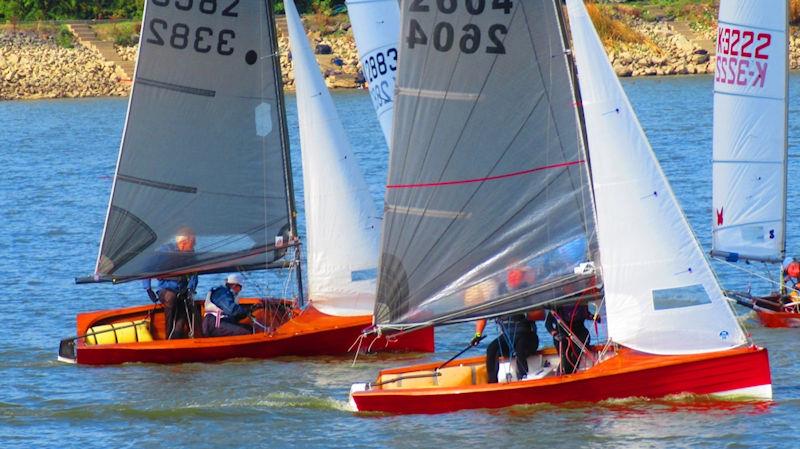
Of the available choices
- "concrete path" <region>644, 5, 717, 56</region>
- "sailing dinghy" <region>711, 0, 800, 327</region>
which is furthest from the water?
"concrete path" <region>644, 5, 717, 56</region>

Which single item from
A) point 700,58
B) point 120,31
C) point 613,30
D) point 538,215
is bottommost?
point 538,215

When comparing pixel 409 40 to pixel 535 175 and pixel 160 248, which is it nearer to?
pixel 535 175

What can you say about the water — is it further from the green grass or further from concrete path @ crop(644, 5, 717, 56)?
concrete path @ crop(644, 5, 717, 56)

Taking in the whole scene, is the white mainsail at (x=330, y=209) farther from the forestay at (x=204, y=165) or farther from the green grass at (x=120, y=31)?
the green grass at (x=120, y=31)

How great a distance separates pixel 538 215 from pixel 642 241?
39.8 inches

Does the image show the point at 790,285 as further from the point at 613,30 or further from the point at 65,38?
the point at 65,38

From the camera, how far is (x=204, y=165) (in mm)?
19062

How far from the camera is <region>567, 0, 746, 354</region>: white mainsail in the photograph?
14227 millimetres

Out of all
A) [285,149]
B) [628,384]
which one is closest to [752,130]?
[285,149]

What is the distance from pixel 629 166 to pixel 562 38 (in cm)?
131

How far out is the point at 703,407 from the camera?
14.5 m

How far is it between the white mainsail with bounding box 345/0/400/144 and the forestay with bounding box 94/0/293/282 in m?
2.26

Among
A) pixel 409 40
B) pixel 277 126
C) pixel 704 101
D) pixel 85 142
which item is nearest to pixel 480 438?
pixel 409 40

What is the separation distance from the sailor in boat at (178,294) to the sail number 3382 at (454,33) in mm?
5582
